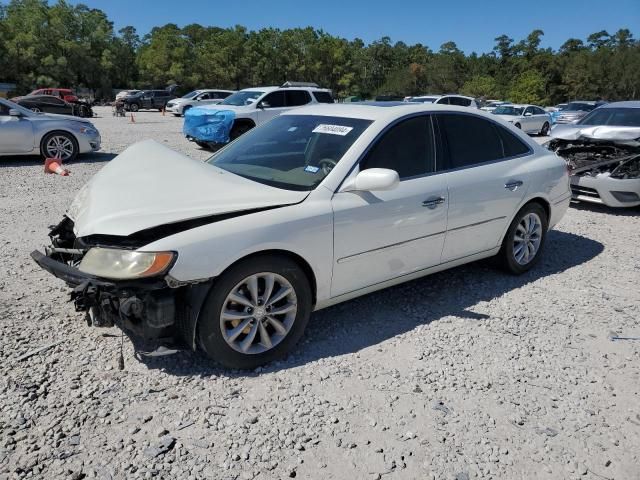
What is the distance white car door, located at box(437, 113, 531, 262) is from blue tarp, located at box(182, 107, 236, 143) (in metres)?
9.45

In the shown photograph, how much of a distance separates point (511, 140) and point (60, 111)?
86.9 ft

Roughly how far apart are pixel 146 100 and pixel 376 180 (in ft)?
127

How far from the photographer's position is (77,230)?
3.15 m

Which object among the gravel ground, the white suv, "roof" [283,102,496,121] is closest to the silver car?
the white suv

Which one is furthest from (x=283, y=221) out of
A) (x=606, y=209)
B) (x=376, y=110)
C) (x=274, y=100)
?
(x=274, y=100)

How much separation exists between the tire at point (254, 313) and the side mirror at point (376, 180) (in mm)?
689

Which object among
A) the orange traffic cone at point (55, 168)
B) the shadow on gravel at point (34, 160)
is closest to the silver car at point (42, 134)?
the shadow on gravel at point (34, 160)

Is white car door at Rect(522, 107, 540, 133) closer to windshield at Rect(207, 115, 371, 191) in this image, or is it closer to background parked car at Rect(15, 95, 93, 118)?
windshield at Rect(207, 115, 371, 191)

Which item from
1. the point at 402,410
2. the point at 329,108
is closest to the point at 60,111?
the point at 329,108

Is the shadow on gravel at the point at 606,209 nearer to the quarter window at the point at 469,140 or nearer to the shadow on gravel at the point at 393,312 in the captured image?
the shadow on gravel at the point at 393,312

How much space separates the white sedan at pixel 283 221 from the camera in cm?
289

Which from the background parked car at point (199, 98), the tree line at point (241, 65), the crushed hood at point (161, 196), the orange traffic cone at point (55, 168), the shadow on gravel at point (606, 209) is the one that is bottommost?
the shadow on gravel at point (606, 209)

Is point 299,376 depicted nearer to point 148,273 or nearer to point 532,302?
point 148,273

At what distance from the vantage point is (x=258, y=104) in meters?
14.2
